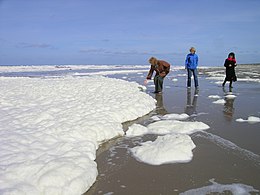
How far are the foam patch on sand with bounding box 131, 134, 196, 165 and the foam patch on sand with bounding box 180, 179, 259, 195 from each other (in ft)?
2.78

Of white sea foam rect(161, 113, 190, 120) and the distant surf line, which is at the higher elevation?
white sea foam rect(161, 113, 190, 120)

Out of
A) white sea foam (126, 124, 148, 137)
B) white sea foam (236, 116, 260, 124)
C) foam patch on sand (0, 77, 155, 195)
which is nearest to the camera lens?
foam patch on sand (0, 77, 155, 195)

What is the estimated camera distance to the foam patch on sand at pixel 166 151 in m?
3.96

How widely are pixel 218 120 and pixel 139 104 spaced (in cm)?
250

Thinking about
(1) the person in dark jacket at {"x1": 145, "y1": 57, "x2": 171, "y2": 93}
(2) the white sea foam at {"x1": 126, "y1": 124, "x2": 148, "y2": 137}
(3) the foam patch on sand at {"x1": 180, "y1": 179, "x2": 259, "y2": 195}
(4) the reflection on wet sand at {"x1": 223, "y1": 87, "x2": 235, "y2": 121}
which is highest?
(1) the person in dark jacket at {"x1": 145, "y1": 57, "x2": 171, "y2": 93}

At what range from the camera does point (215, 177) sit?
337cm

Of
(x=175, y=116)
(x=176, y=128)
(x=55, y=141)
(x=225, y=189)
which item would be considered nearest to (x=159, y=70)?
(x=175, y=116)

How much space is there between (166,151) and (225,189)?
1.20 meters

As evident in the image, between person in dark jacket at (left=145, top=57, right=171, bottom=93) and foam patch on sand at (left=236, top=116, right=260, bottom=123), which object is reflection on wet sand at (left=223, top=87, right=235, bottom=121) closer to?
foam patch on sand at (left=236, top=116, right=260, bottom=123)

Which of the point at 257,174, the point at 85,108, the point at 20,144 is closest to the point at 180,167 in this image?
the point at 257,174

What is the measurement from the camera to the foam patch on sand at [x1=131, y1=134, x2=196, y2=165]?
396 centimetres

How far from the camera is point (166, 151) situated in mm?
4109

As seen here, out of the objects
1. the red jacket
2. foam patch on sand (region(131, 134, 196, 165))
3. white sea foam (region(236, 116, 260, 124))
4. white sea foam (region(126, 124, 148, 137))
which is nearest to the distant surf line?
foam patch on sand (region(131, 134, 196, 165))

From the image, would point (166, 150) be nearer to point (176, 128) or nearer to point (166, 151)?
point (166, 151)
